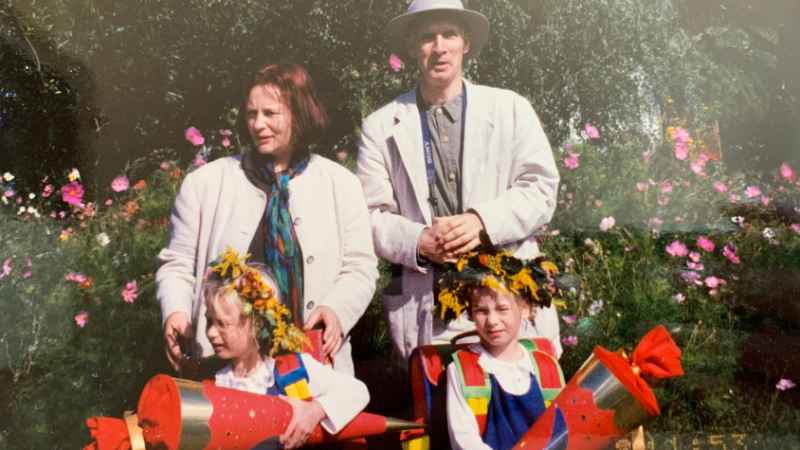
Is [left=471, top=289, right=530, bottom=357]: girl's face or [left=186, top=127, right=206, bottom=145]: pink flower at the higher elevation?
[left=186, top=127, right=206, bottom=145]: pink flower

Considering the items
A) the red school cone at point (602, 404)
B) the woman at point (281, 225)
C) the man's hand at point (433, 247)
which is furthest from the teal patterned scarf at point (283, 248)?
the red school cone at point (602, 404)

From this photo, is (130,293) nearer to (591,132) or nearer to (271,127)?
(271,127)

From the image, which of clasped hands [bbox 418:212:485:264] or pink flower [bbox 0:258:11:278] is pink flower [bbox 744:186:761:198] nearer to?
clasped hands [bbox 418:212:485:264]

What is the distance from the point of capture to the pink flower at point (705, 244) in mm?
3475

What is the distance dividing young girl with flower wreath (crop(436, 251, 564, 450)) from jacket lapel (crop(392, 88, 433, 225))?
17.4 inches

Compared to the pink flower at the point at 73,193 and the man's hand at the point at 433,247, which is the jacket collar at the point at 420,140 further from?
the pink flower at the point at 73,193

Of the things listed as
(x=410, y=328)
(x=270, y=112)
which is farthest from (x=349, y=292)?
(x=270, y=112)

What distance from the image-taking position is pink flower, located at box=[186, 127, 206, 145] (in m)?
3.52

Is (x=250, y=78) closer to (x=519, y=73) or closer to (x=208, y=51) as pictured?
(x=208, y=51)

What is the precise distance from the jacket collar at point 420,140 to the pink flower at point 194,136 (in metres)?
1.01

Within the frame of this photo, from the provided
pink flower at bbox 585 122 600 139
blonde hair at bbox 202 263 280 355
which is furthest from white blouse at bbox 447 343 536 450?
pink flower at bbox 585 122 600 139

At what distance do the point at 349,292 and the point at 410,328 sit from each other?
1.16 feet

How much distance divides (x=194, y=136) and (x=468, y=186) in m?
1.46

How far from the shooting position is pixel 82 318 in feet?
11.4
